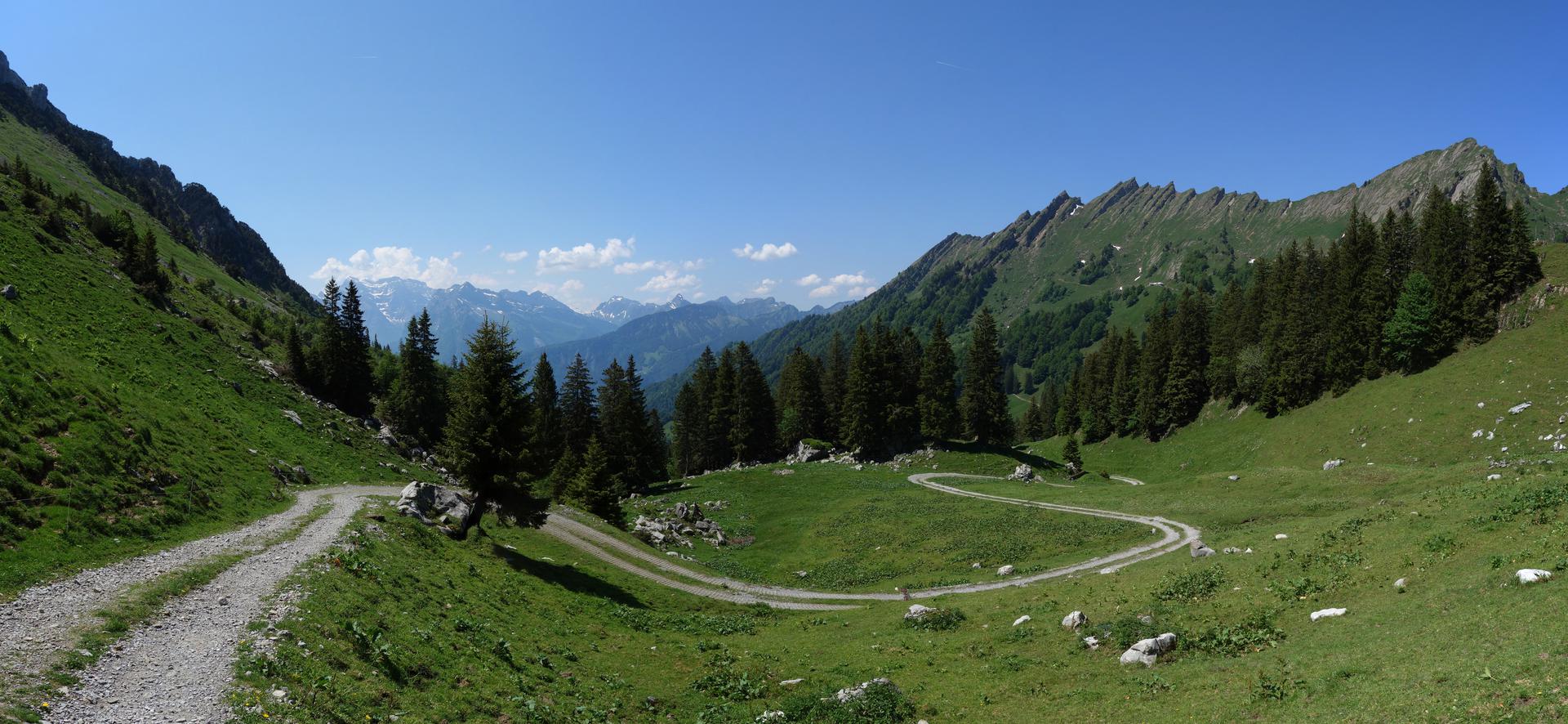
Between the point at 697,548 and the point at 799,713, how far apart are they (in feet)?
111

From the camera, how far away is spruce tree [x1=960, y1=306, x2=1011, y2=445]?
87.7 meters

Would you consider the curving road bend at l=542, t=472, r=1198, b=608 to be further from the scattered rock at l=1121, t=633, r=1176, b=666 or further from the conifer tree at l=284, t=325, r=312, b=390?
the conifer tree at l=284, t=325, r=312, b=390

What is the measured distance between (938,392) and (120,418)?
7625 cm

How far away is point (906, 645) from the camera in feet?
77.8

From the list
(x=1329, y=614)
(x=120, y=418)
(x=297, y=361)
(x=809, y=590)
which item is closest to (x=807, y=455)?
(x=809, y=590)

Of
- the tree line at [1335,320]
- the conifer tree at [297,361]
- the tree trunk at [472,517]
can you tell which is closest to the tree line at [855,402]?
the tree line at [1335,320]

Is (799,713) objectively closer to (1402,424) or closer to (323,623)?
(323,623)

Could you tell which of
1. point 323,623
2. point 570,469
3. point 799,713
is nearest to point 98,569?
point 323,623

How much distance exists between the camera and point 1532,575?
557 inches

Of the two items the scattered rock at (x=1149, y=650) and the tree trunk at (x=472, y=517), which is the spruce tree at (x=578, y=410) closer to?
the tree trunk at (x=472, y=517)

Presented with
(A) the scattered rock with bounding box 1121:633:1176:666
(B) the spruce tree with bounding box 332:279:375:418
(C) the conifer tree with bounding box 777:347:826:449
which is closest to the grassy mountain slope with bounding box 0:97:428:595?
(B) the spruce tree with bounding box 332:279:375:418

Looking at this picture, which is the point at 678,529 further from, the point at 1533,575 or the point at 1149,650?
the point at 1533,575

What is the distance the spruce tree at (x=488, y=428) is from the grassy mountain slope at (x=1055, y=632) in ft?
11.1

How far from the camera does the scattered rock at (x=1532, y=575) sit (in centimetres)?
1404
